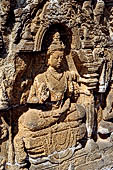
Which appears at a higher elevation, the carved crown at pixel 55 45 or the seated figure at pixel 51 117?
the carved crown at pixel 55 45

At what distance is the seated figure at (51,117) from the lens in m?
3.60

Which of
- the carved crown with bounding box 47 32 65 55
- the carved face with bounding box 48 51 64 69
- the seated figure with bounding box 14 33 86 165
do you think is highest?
the carved crown with bounding box 47 32 65 55

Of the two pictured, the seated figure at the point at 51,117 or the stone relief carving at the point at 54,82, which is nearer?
the stone relief carving at the point at 54,82

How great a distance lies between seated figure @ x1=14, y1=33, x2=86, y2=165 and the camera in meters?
3.60

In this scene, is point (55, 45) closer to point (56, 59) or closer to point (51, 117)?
point (56, 59)

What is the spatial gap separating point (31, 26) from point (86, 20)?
2.86ft

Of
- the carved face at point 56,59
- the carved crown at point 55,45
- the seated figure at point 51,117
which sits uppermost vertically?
the carved crown at point 55,45

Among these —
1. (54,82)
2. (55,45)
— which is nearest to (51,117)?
(54,82)

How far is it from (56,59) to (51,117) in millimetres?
809

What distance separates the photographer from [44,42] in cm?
364

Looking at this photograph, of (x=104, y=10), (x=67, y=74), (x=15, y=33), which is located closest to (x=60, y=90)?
(x=67, y=74)

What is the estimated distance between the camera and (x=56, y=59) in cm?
368

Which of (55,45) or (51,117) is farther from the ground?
(55,45)

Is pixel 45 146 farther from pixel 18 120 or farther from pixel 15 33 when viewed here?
pixel 15 33
